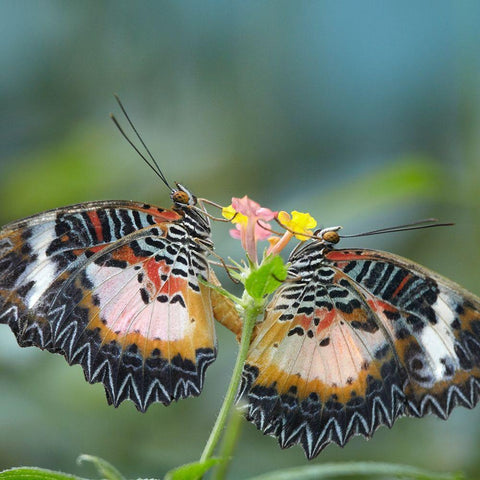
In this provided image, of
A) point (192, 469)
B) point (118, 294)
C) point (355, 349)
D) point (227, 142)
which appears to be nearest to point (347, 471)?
point (192, 469)

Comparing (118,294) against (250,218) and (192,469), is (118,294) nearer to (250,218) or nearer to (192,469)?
(250,218)

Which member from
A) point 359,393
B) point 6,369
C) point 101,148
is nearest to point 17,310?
point 359,393

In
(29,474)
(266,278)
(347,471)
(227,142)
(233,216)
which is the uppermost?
(227,142)

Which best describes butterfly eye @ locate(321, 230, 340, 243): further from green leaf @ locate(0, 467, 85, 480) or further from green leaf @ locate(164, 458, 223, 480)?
green leaf @ locate(0, 467, 85, 480)

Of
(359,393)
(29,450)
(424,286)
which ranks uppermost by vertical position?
(424,286)

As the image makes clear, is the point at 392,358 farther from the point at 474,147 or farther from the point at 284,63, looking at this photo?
the point at 284,63

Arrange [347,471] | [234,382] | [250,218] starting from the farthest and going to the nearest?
1. [250,218]
2. [234,382]
3. [347,471]

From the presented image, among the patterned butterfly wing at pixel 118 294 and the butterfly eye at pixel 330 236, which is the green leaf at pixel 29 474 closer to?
the patterned butterfly wing at pixel 118 294
